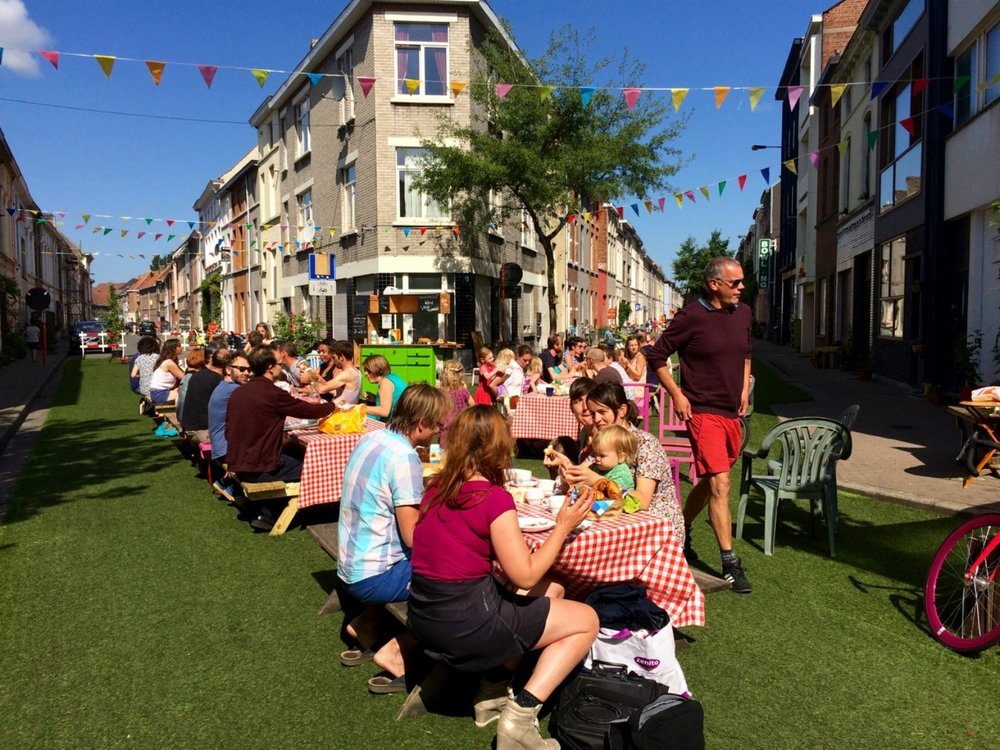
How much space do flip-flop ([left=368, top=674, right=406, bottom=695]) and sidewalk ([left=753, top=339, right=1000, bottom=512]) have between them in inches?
204

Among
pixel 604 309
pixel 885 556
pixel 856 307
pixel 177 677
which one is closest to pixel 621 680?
pixel 177 677

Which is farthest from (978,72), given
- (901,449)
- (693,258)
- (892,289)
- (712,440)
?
(693,258)

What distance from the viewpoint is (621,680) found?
3.13m

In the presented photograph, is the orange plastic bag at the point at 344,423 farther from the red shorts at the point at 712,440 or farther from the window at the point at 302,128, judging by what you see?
the window at the point at 302,128

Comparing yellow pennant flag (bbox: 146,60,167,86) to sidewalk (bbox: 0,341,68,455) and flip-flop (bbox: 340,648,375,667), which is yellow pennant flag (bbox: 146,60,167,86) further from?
flip-flop (bbox: 340,648,375,667)

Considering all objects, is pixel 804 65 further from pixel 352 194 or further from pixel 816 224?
pixel 352 194

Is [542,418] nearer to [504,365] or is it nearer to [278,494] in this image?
[504,365]

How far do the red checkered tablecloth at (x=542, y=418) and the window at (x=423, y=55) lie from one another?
47.4 ft

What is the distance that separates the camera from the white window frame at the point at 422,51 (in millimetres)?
21078

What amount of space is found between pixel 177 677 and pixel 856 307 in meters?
21.5

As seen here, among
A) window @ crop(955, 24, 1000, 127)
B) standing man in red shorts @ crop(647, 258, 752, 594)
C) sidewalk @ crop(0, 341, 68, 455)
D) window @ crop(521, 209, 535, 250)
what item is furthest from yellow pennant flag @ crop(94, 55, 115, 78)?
window @ crop(521, 209, 535, 250)

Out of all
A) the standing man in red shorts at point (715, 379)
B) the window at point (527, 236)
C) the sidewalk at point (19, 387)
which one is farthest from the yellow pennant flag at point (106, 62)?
the window at point (527, 236)

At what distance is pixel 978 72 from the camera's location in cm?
1262

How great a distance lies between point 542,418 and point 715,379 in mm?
4526
